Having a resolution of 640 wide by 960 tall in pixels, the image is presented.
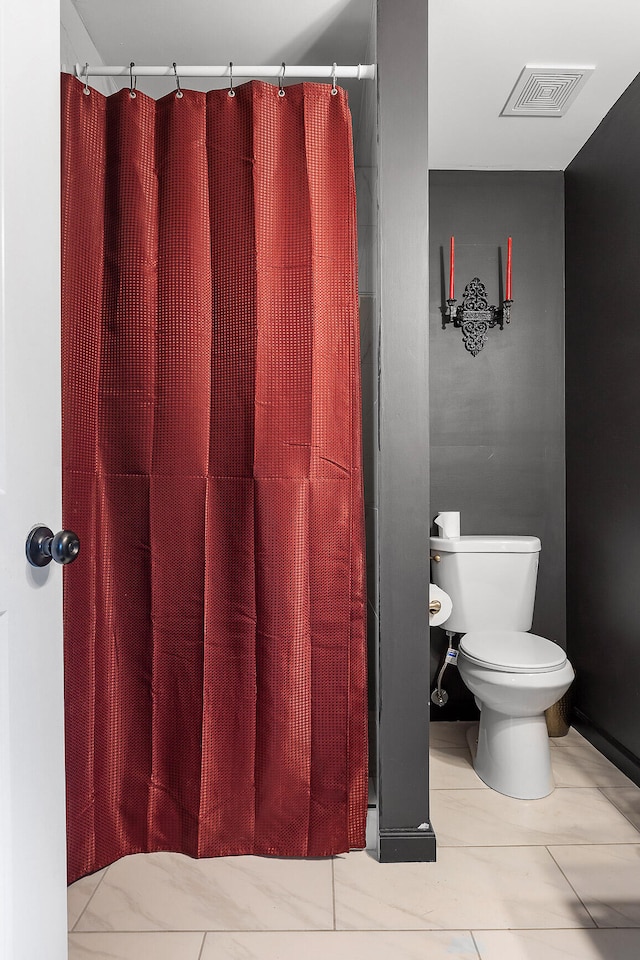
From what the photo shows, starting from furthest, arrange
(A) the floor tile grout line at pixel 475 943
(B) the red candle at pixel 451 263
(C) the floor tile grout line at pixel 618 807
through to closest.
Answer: (B) the red candle at pixel 451 263, (C) the floor tile grout line at pixel 618 807, (A) the floor tile grout line at pixel 475 943

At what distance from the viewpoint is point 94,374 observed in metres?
1.67

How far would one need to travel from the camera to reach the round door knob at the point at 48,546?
2.70ft

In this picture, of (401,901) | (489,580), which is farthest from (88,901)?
(489,580)

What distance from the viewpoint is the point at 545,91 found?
7.23 feet

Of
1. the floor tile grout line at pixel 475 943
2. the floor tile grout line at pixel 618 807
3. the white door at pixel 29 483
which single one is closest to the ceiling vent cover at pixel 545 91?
the white door at pixel 29 483

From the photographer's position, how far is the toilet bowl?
6.60ft

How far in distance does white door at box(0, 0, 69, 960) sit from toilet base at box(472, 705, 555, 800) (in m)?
1.52

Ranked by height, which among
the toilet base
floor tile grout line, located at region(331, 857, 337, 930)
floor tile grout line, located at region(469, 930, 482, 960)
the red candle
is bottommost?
floor tile grout line, located at region(331, 857, 337, 930)

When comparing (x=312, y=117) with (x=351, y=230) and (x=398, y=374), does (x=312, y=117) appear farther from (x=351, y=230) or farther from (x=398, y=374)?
(x=398, y=374)

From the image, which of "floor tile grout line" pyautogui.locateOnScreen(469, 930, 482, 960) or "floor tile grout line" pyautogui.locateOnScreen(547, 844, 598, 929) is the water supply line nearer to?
"floor tile grout line" pyautogui.locateOnScreen(547, 844, 598, 929)

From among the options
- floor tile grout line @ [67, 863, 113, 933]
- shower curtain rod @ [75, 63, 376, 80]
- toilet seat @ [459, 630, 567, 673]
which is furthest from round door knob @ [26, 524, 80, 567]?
toilet seat @ [459, 630, 567, 673]

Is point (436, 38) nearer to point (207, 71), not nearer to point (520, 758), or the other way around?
point (207, 71)

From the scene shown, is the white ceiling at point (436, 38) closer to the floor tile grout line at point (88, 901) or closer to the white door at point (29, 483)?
the white door at point (29, 483)

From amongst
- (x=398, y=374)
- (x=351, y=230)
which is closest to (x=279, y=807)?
(x=398, y=374)
